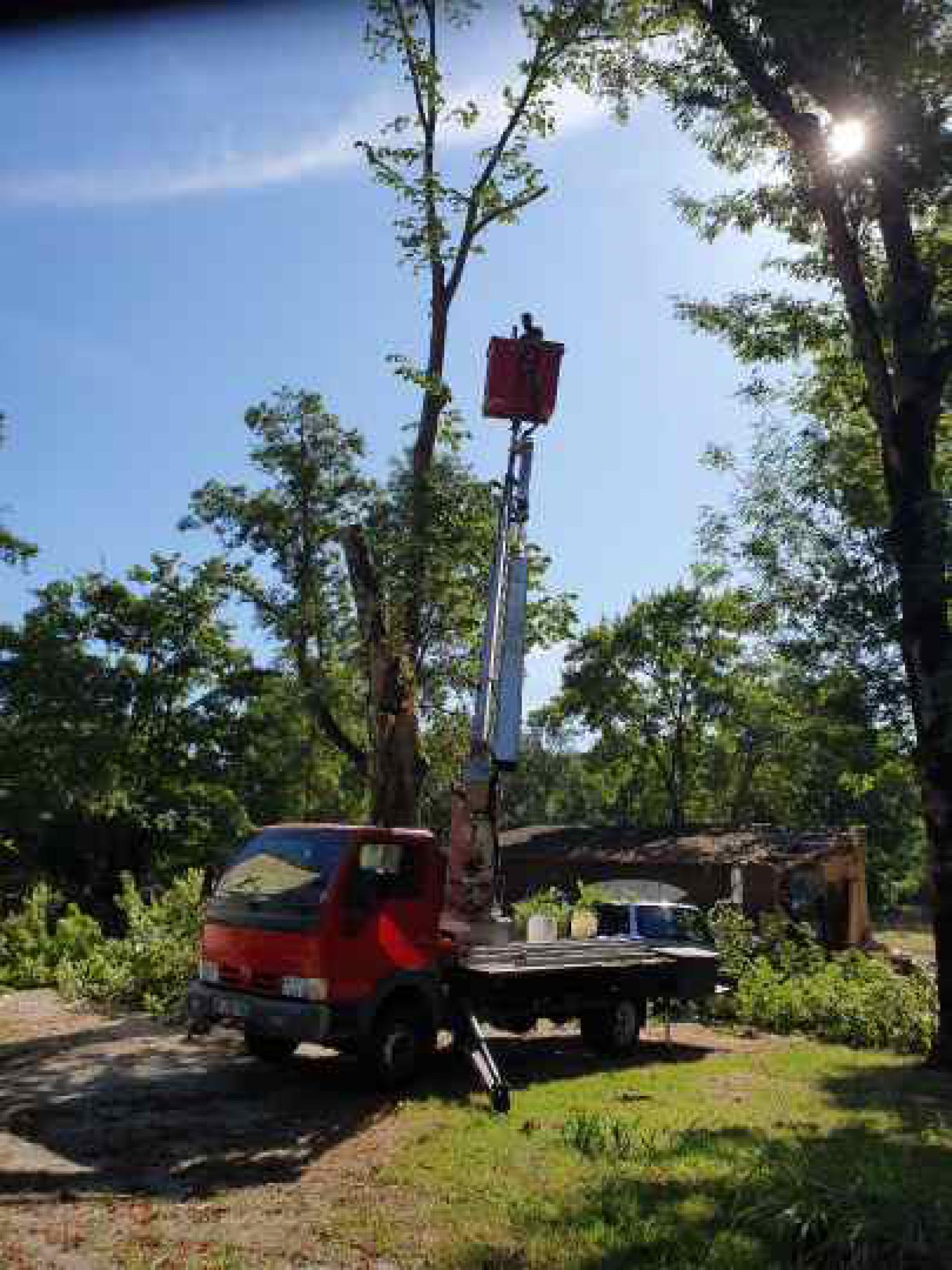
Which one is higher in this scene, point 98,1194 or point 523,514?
point 523,514

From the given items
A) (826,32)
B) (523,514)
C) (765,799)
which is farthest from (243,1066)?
(765,799)

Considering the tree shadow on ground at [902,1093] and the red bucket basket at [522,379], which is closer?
the tree shadow on ground at [902,1093]

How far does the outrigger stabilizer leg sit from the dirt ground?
0.99 ft

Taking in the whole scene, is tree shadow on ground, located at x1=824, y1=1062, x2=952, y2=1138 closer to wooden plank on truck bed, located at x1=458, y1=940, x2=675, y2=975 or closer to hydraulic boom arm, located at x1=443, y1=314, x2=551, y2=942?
wooden plank on truck bed, located at x1=458, y1=940, x2=675, y2=975

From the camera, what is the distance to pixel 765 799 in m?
58.0

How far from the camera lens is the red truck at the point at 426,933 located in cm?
928

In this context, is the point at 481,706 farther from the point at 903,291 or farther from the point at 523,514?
the point at 903,291

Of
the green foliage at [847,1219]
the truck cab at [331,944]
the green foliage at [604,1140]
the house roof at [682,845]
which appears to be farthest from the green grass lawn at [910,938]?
the green foliage at [847,1219]

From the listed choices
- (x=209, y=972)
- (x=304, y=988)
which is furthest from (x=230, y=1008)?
(x=304, y=988)

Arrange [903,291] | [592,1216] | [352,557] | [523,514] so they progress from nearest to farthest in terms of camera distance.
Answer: [592,1216], [523,514], [903,291], [352,557]

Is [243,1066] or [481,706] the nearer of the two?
[243,1066]

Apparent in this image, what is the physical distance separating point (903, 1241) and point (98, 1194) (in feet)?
15.4

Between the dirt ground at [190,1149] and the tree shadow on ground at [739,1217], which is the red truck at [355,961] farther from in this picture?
the tree shadow on ground at [739,1217]

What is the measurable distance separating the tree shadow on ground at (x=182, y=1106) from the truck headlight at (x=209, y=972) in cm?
92
